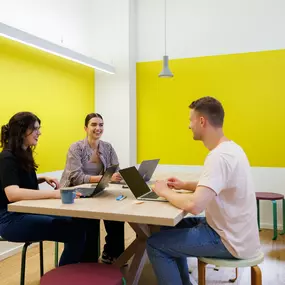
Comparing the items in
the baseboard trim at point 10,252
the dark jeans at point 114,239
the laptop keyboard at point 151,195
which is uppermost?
the laptop keyboard at point 151,195

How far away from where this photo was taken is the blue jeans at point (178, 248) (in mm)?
1875

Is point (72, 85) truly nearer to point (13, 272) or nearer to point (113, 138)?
point (113, 138)

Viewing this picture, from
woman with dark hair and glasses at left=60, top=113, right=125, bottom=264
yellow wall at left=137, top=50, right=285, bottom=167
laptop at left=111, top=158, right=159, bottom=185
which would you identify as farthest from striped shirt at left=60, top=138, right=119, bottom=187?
yellow wall at left=137, top=50, right=285, bottom=167

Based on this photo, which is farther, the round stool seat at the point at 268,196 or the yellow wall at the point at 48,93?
the round stool seat at the point at 268,196

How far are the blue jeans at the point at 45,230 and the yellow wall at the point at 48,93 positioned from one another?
150 centimetres

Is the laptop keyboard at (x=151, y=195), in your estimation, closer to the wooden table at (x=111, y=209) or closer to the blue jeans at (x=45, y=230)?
the wooden table at (x=111, y=209)

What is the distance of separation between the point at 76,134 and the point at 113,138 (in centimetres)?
61

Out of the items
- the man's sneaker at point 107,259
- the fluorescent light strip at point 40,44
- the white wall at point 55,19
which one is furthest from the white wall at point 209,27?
the man's sneaker at point 107,259

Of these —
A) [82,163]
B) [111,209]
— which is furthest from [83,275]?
[82,163]

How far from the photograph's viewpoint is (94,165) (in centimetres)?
319

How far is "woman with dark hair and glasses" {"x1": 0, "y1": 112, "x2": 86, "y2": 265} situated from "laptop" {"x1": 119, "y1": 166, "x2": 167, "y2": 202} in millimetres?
432

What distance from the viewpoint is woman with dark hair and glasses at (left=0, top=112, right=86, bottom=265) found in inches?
85.0

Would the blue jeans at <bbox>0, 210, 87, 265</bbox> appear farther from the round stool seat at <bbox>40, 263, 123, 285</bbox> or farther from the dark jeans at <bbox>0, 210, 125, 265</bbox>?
the round stool seat at <bbox>40, 263, 123, 285</bbox>

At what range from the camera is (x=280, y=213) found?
14.8 feet
